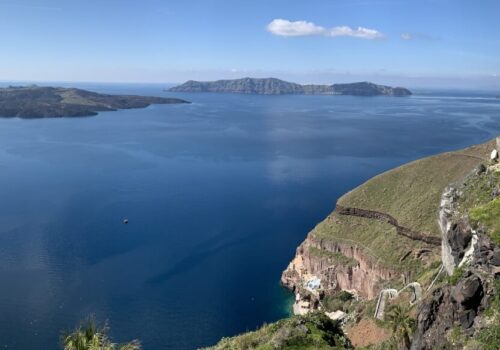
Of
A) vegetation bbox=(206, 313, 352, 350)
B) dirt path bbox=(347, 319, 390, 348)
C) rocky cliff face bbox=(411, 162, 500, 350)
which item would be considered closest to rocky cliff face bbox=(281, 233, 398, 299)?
dirt path bbox=(347, 319, 390, 348)

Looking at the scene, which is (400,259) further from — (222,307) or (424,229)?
(222,307)

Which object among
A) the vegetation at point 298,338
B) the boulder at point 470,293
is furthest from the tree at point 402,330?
the boulder at point 470,293

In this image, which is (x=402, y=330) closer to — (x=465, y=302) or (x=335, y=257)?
(x=465, y=302)

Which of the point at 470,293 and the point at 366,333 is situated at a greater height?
the point at 470,293

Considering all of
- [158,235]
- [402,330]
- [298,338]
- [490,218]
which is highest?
[490,218]

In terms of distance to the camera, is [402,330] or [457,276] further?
[402,330]

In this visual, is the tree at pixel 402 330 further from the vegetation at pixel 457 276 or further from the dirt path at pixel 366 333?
the dirt path at pixel 366 333

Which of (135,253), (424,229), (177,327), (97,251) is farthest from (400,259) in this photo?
(97,251)

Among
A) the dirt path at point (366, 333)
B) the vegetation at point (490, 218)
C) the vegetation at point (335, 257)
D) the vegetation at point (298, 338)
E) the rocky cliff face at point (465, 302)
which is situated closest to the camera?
the rocky cliff face at point (465, 302)

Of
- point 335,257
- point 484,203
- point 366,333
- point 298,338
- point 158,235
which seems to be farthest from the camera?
point 158,235

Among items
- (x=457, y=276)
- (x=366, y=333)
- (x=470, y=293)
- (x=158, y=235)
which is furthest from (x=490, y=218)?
(x=158, y=235)

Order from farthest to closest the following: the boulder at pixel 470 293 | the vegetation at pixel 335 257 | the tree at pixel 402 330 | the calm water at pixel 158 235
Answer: the vegetation at pixel 335 257 → the calm water at pixel 158 235 → the tree at pixel 402 330 → the boulder at pixel 470 293
